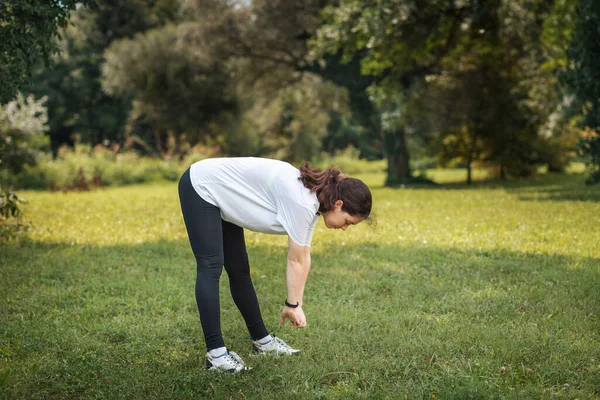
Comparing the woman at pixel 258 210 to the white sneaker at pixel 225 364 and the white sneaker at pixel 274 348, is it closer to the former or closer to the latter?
the white sneaker at pixel 225 364

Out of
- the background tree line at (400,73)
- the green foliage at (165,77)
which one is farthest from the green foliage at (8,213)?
the green foliage at (165,77)

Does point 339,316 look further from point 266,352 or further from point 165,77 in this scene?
point 165,77

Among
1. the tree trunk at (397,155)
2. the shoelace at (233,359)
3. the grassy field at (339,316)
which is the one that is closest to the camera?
the grassy field at (339,316)

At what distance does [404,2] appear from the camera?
16094 mm

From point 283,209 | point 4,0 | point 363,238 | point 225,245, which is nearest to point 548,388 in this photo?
point 283,209

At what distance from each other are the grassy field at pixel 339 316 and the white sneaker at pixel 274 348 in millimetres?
100

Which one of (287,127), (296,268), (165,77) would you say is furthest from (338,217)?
(287,127)

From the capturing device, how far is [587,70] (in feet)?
40.8

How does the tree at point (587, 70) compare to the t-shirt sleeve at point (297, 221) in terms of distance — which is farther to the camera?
the tree at point (587, 70)

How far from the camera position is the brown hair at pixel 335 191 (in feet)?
11.4

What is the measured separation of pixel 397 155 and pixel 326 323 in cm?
1733

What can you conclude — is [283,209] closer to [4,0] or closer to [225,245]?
[225,245]

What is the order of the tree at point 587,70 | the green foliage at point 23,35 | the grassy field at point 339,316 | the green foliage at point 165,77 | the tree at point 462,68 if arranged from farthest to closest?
the green foliage at point 165,77
the tree at point 462,68
the tree at point 587,70
the green foliage at point 23,35
the grassy field at point 339,316

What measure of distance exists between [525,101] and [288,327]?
57.3ft
